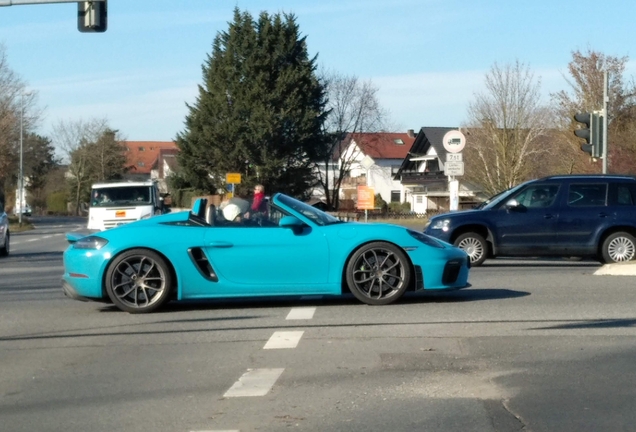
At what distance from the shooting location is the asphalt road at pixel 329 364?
6.11 meters

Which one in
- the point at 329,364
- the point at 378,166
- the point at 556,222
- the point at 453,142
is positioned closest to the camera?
the point at 329,364

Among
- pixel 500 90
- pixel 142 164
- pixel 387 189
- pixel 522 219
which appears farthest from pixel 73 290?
pixel 142 164

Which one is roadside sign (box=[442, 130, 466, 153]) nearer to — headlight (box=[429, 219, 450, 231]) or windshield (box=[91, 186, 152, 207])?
headlight (box=[429, 219, 450, 231])

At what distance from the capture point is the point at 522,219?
55.5 feet

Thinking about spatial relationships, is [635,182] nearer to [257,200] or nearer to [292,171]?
[257,200]

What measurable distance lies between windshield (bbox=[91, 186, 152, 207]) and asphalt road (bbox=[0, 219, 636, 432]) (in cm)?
1781

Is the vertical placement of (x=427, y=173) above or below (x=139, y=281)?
above

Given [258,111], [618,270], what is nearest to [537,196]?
[618,270]

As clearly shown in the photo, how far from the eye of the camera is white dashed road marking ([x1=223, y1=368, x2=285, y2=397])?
A: 6801 mm

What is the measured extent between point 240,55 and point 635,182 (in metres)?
45.4

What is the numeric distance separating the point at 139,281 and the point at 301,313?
1.76 meters

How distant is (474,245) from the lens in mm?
17172

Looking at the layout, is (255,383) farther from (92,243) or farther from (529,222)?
(529,222)

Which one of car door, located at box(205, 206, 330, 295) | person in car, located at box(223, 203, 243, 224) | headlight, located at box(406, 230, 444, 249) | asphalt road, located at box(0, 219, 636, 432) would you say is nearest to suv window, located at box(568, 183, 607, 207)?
asphalt road, located at box(0, 219, 636, 432)
